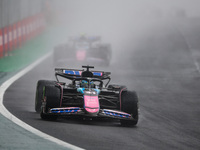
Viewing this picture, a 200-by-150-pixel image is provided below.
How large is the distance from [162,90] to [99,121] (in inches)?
234

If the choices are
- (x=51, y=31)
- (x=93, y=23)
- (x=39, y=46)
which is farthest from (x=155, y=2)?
(x=39, y=46)

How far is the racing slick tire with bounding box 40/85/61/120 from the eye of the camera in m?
9.84

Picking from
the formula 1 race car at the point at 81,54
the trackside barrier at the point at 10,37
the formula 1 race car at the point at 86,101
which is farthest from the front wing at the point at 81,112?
the trackside barrier at the point at 10,37

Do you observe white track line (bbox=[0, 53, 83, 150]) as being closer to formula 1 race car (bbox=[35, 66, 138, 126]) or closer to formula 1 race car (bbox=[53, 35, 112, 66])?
formula 1 race car (bbox=[35, 66, 138, 126])

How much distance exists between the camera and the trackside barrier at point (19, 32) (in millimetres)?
22500

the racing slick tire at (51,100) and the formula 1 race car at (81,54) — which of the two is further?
the formula 1 race car at (81,54)

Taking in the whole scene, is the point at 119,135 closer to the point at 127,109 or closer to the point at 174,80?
the point at 127,109

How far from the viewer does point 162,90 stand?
16.3 meters

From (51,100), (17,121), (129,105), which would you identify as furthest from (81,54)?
(17,121)

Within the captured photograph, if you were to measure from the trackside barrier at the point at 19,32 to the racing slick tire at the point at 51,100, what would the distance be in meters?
12.0

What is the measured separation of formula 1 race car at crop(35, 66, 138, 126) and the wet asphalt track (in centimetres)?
21

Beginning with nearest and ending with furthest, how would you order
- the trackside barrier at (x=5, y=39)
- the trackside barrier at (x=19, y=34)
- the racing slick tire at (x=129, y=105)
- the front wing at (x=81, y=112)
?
the front wing at (x=81, y=112)
the racing slick tire at (x=129, y=105)
the trackside barrier at (x=5, y=39)
the trackside barrier at (x=19, y=34)

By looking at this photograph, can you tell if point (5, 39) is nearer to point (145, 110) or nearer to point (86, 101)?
point (145, 110)

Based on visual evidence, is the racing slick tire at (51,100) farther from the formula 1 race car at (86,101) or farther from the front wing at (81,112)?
the front wing at (81,112)
